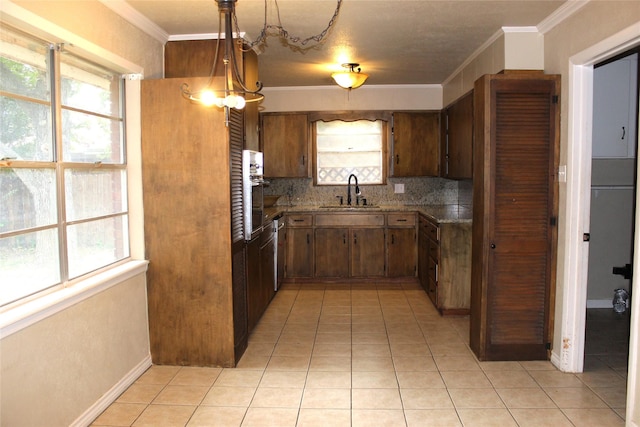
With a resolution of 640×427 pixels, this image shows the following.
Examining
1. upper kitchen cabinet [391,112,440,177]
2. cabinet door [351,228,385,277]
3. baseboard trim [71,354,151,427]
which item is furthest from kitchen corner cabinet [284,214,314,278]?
baseboard trim [71,354,151,427]

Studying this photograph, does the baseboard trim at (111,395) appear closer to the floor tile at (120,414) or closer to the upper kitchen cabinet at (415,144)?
the floor tile at (120,414)

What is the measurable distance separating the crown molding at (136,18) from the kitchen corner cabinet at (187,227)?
419mm

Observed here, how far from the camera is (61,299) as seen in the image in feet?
8.16

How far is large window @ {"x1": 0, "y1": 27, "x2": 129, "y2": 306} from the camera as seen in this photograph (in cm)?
228

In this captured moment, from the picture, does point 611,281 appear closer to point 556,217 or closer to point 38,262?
point 556,217

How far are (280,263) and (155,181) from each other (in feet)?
8.66

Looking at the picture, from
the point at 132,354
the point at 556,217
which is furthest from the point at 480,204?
the point at 132,354

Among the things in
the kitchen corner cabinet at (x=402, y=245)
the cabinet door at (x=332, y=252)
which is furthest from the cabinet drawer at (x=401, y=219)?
the cabinet door at (x=332, y=252)

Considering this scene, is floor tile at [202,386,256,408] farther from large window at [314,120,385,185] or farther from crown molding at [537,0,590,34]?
large window at [314,120,385,185]

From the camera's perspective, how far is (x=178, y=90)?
3.39 meters

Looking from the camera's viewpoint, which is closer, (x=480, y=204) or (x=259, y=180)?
(x=480, y=204)

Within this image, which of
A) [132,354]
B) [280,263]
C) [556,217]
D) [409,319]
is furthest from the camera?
[280,263]

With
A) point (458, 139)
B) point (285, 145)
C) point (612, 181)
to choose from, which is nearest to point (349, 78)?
point (458, 139)

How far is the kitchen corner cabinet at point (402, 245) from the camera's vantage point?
238 inches
